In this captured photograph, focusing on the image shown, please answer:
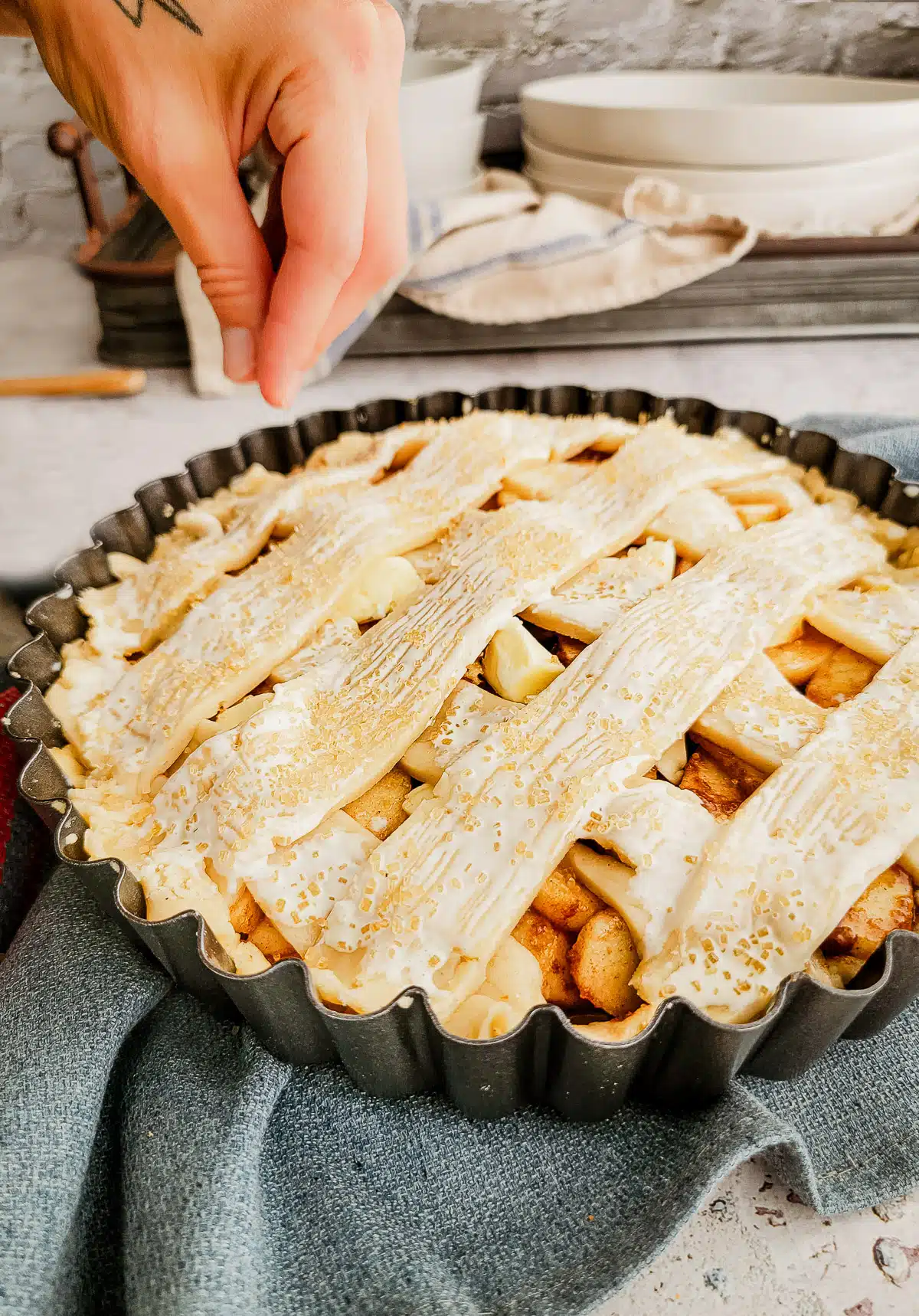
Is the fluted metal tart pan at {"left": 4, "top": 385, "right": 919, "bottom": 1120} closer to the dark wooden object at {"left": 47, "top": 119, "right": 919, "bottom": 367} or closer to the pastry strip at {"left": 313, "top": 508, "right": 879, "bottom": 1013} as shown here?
the pastry strip at {"left": 313, "top": 508, "right": 879, "bottom": 1013}

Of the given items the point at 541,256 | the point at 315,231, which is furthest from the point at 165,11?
the point at 541,256

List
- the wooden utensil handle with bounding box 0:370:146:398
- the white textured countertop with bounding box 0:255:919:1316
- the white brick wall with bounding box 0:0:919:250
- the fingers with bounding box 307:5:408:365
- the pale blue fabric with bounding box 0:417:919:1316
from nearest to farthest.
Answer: the pale blue fabric with bounding box 0:417:919:1316 < the fingers with bounding box 307:5:408:365 < the white textured countertop with bounding box 0:255:919:1316 < the wooden utensil handle with bounding box 0:370:146:398 < the white brick wall with bounding box 0:0:919:250

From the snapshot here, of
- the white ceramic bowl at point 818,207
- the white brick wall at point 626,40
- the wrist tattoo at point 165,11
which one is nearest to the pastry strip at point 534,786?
the wrist tattoo at point 165,11

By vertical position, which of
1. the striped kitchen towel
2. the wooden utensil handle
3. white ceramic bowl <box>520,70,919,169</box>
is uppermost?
white ceramic bowl <box>520,70,919,169</box>

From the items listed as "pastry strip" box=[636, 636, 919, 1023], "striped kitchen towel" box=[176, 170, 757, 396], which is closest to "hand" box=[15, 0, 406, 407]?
"pastry strip" box=[636, 636, 919, 1023]

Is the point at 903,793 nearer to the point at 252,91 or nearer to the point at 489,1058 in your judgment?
the point at 489,1058

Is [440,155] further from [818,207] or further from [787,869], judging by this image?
[787,869]

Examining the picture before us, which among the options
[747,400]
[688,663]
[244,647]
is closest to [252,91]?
[244,647]
